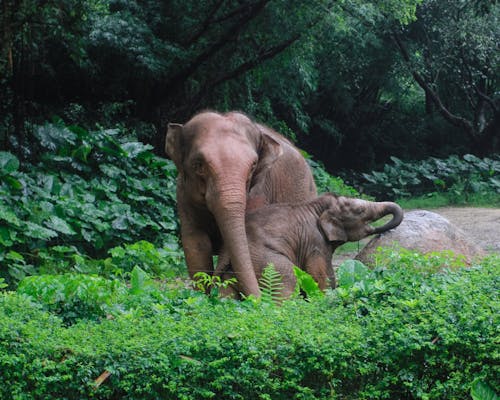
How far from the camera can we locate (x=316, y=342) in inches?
173

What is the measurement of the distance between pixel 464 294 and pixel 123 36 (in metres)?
12.8

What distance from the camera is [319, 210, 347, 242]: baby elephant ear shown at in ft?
25.4

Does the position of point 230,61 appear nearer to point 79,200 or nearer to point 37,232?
point 79,200

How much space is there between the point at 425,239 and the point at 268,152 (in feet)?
6.87

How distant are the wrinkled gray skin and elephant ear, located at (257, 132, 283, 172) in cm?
39

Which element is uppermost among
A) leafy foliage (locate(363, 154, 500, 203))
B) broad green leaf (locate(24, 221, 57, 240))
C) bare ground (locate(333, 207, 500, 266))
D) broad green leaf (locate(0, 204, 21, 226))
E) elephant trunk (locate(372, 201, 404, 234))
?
leafy foliage (locate(363, 154, 500, 203))

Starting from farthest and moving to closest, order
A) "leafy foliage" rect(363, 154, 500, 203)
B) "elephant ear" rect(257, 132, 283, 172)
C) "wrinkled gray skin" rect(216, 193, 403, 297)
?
1. "leafy foliage" rect(363, 154, 500, 203)
2. "elephant ear" rect(257, 132, 283, 172)
3. "wrinkled gray skin" rect(216, 193, 403, 297)

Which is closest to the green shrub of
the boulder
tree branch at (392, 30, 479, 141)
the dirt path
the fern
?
the boulder

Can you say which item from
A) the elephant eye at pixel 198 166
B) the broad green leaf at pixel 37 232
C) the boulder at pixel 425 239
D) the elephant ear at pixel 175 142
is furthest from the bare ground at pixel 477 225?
the elephant eye at pixel 198 166

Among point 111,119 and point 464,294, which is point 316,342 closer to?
point 464,294

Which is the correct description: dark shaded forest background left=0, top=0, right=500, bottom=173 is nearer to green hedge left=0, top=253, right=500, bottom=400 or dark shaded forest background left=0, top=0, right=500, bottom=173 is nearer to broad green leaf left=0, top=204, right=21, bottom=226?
broad green leaf left=0, top=204, right=21, bottom=226

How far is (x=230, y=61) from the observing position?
Result: 61.9 feet

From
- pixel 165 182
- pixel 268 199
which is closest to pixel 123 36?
pixel 165 182

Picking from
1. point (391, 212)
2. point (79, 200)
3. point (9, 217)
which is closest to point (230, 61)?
point (79, 200)
